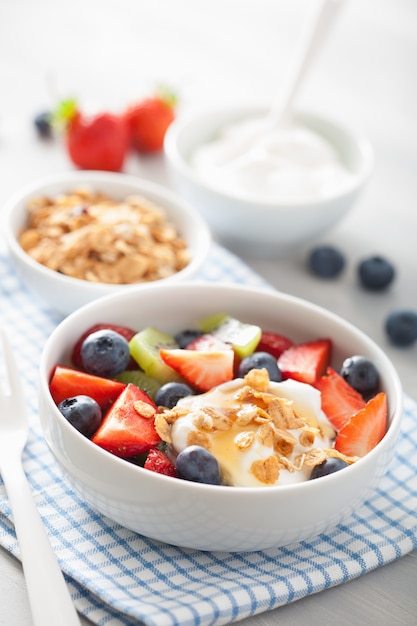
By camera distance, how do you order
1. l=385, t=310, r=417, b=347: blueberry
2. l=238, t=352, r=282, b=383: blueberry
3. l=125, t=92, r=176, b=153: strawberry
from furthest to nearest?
l=125, t=92, r=176, b=153: strawberry < l=385, t=310, r=417, b=347: blueberry < l=238, t=352, r=282, b=383: blueberry

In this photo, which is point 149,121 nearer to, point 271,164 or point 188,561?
point 271,164

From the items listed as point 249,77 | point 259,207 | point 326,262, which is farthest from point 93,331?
point 249,77

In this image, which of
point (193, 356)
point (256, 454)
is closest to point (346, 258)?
point (193, 356)

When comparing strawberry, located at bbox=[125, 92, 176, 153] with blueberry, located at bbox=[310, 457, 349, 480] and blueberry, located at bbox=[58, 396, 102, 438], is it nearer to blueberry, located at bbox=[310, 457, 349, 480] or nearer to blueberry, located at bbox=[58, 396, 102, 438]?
blueberry, located at bbox=[58, 396, 102, 438]

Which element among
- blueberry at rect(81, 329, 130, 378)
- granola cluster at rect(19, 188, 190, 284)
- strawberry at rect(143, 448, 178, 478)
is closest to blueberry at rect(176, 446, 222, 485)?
strawberry at rect(143, 448, 178, 478)

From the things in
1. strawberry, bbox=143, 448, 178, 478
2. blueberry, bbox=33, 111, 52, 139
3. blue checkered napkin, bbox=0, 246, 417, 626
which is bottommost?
blueberry, bbox=33, 111, 52, 139

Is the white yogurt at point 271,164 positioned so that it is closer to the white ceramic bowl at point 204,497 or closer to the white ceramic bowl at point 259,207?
the white ceramic bowl at point 259,207
